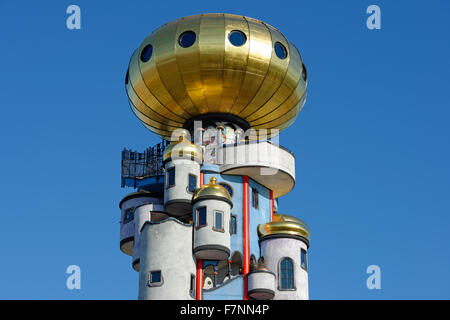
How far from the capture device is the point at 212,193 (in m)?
30.0

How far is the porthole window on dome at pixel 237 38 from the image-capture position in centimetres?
3253

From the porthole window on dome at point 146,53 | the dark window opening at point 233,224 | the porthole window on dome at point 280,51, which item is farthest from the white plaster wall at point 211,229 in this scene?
the porthole window on dome at point 146,53

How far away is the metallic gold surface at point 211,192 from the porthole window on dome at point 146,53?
6159mm

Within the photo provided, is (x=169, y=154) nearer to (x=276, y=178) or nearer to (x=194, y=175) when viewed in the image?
(x=194, y=175)

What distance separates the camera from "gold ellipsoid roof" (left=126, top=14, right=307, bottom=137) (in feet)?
106

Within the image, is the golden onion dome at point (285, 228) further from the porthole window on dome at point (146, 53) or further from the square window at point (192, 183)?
the porthole window on dome at point (146, 53)

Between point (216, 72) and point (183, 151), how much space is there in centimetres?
335

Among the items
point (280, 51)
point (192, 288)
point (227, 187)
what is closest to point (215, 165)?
point (227, 187)

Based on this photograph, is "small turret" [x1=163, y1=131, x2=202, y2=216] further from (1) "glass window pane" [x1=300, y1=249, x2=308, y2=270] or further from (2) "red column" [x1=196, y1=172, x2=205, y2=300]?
(1) "glass window pane" [x1=300, y1=249, x2=308, y2=270]

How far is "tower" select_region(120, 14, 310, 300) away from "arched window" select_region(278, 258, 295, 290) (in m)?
0.04

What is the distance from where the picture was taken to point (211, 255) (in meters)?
29.8

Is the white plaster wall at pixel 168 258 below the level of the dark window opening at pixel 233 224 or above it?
below
